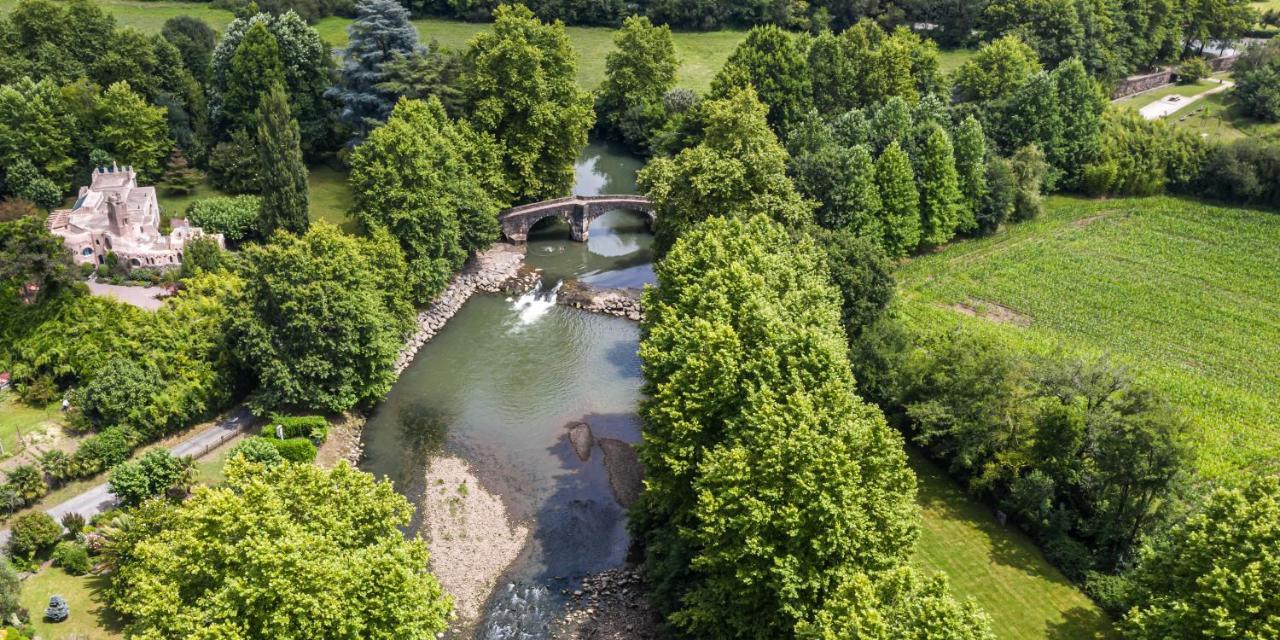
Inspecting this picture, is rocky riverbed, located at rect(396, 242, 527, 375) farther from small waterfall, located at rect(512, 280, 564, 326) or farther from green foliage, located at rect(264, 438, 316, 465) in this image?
green foliage, located at rect(264, 438, 316, 465)

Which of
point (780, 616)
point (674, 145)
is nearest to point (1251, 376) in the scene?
point (780, 616)

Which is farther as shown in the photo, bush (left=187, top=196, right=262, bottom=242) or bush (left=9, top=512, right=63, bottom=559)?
bush (left=187, top=196, right=262, bottom=242)

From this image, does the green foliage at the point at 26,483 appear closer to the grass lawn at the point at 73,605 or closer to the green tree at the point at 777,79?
the grass lawn at the point at 73,605

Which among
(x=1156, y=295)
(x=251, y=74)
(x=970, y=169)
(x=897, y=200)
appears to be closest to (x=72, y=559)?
(x=251, y=74)

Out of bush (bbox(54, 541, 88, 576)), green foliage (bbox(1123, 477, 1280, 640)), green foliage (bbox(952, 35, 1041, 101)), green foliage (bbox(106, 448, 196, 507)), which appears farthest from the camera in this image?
green foliage (bbox(952, 35, 1041, 101))

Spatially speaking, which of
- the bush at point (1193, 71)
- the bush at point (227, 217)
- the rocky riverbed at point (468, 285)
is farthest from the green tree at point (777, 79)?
the bush at point (1193, 71)

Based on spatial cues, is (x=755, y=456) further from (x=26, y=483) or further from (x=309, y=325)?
(x=26, y=483)

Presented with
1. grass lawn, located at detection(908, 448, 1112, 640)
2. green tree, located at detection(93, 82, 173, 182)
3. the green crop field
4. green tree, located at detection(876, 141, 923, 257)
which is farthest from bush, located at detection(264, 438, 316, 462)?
green tree, located at detection(876, 141, 923, 257)
